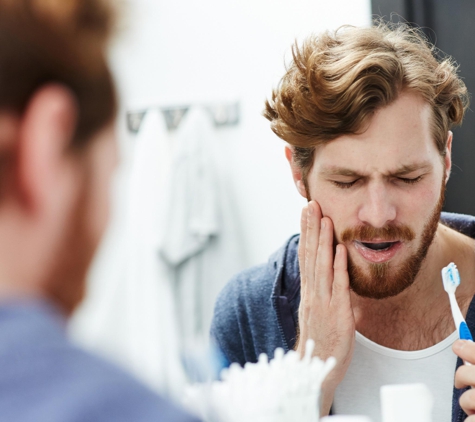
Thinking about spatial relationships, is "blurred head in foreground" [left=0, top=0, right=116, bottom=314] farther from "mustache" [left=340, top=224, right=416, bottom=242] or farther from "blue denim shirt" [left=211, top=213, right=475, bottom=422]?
"blue denim shirt" [left=211, top=213, right=475, bottom=422]

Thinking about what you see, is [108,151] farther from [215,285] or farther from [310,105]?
[215,285]

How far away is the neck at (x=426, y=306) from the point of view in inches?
46.4

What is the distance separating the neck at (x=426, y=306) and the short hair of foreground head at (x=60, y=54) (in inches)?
39.6

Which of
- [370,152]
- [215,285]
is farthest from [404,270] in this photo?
[215,285]

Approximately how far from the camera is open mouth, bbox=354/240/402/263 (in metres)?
1.15

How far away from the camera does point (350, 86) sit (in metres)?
1.14

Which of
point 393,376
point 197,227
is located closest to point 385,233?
point 393,376

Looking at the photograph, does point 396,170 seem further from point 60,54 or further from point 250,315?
point 60,54

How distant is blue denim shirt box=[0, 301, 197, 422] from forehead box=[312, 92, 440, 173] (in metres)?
0.90

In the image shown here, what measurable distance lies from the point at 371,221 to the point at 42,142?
89cm

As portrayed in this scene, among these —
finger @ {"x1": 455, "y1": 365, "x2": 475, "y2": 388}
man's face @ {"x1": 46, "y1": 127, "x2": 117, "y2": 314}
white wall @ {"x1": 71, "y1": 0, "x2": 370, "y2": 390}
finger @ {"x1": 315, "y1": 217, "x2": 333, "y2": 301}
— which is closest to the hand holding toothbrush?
finger @ {"x1": 315, "y1": 217, "x2": 333, "y2": 301}

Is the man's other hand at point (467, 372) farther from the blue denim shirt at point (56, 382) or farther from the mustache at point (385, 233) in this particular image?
the blue denim shirt at point (56, 382)

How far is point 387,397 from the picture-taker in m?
0.70

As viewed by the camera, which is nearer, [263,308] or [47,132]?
[47,132]
